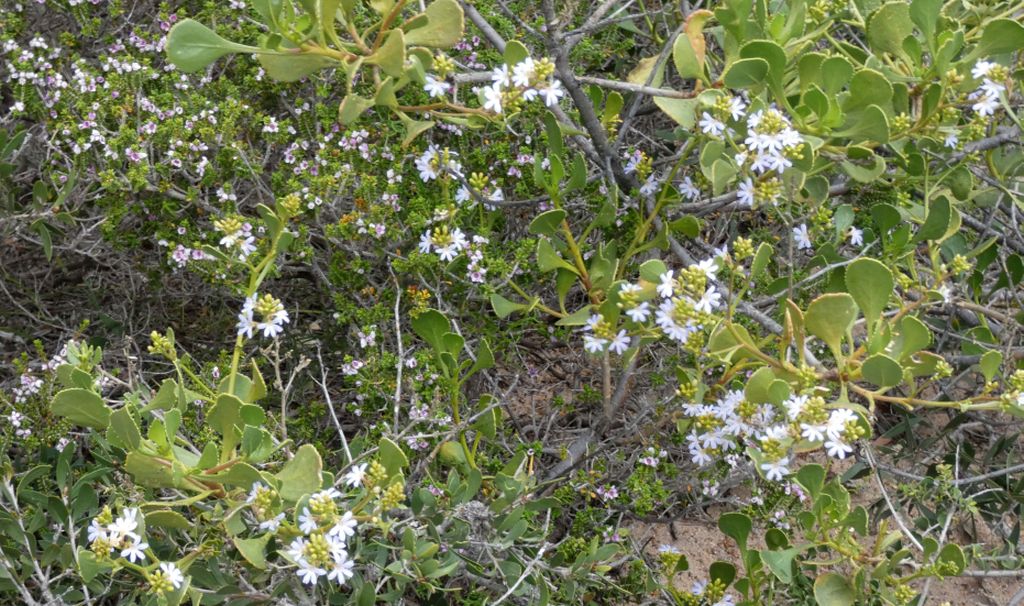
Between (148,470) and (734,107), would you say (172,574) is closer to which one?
(148,470)

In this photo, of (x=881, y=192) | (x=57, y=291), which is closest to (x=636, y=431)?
(x=881, y=192)

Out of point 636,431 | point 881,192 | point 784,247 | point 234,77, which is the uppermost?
point 234,77

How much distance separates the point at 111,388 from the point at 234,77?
93cm

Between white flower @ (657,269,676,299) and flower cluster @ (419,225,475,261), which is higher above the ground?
white flower @ (657,269,676,299)

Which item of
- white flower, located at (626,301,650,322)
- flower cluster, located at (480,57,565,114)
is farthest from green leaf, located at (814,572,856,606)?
flower cluster, located at (480,57,565,114)

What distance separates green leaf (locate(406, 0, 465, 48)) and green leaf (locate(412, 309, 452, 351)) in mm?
513

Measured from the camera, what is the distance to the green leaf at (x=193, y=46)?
1903 millimetres

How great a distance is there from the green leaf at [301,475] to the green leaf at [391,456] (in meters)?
0.11

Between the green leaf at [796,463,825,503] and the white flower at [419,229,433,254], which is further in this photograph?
the white flower at [419,229,433,254]

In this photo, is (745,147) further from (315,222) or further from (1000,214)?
(1000,214)

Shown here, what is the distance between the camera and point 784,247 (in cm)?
279

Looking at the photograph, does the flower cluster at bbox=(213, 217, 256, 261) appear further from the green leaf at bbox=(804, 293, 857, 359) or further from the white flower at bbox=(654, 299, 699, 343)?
the green leaf at bbox=(804, 293, 857, 359)

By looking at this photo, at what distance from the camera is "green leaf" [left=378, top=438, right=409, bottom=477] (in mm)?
1784

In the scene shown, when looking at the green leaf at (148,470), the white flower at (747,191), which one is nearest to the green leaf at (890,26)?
the white flower at (747,191)
